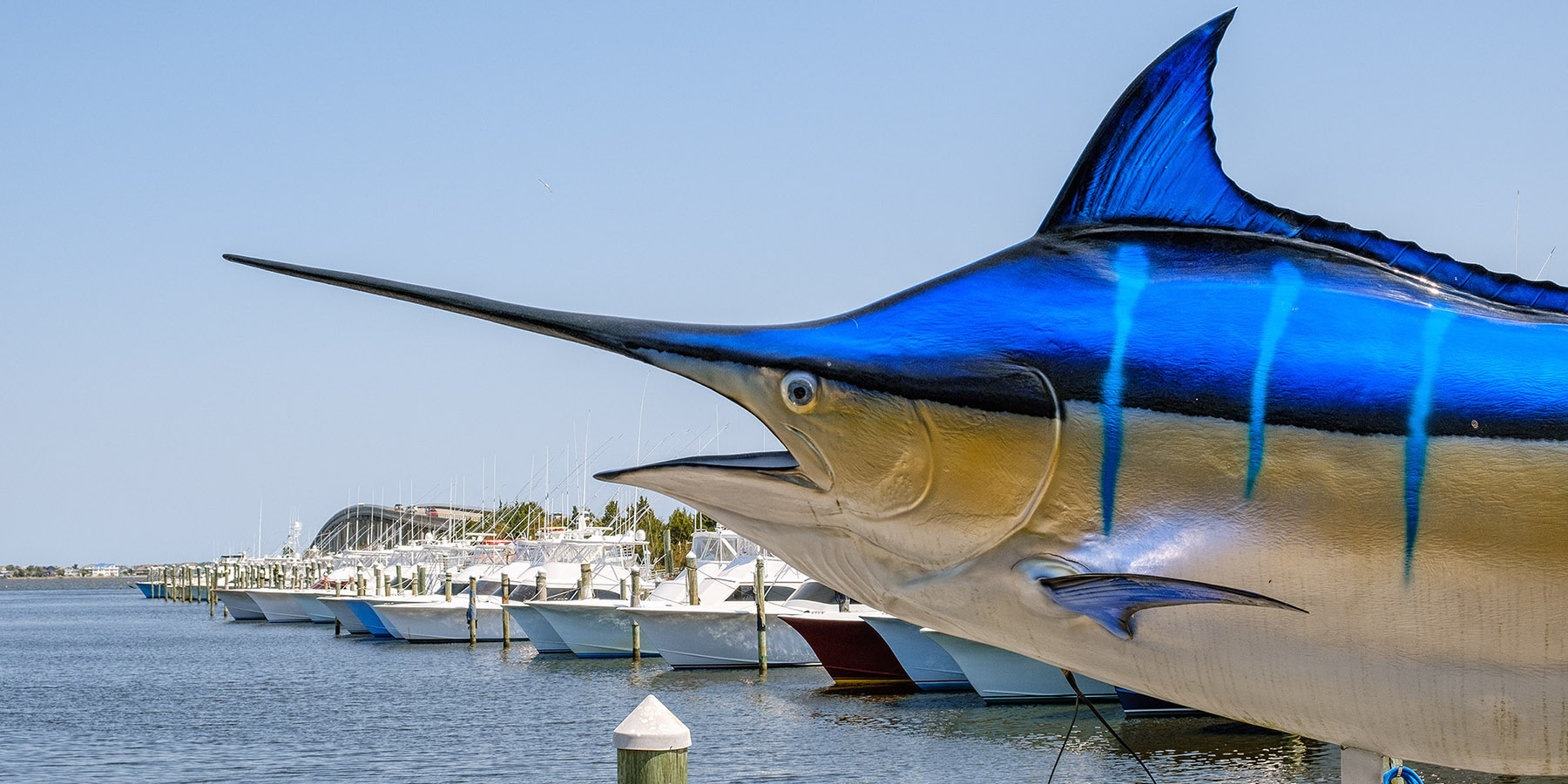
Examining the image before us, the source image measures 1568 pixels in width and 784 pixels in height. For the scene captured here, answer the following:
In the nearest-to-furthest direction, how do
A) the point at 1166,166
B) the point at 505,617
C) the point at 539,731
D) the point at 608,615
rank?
the point at 1166,166
the point at 539,731
the point at 608,615
the point at 505,617

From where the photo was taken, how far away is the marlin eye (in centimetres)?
273

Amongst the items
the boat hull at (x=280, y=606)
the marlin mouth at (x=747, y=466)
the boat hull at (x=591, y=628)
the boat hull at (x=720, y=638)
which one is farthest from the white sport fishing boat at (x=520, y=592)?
the marlin mouth at (x=747, y=466)

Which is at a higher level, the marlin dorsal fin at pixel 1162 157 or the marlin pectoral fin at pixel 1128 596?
the marlin dorsal fin at pixel 1162 157

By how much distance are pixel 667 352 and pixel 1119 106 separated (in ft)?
3.34

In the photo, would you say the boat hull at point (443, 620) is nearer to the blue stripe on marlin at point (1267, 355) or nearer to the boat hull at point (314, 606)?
the boat hull at point (314, 606)

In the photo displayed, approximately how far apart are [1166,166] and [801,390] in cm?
87

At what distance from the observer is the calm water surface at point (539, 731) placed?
20781mm

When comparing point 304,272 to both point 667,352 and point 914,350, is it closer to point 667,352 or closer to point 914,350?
point 667,352

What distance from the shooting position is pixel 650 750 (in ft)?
18.9

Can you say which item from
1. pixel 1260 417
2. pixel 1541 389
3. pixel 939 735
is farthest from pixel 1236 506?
pixel 939 735


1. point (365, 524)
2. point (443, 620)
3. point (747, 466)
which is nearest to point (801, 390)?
point (747, 466)

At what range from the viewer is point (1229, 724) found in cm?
2341

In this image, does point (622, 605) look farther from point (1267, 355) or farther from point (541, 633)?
point (1267, 355)

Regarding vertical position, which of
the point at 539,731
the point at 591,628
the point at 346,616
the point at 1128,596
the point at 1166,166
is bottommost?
the point at 539,731
